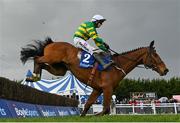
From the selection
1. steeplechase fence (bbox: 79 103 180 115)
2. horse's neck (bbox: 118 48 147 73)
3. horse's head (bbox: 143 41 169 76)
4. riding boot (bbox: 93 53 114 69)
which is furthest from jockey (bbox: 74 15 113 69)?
steeplechase fence (bbox: 79 103 180 115)

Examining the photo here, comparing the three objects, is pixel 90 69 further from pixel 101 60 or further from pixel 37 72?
pixel 37 72

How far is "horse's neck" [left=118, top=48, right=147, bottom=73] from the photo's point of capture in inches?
459

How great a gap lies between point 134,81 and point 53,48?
72.6 metres

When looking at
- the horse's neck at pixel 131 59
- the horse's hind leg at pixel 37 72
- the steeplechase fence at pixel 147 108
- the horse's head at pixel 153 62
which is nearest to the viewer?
the horse's hind leg at pixel 37 72

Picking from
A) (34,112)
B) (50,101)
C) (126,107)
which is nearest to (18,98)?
(34,112)

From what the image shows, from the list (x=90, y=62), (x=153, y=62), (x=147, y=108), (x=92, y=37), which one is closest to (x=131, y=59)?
(x=153, y=62)

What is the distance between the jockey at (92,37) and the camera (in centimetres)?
1094

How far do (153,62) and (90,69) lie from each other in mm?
2096

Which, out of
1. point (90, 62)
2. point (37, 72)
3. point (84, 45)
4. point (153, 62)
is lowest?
point (37, 72)

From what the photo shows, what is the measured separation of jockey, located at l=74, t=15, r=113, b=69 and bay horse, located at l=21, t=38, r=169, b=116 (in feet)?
0.80

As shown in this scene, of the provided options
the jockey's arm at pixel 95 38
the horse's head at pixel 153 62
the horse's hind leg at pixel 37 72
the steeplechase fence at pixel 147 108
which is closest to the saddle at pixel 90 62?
the jockey's arm at pixel 95 38

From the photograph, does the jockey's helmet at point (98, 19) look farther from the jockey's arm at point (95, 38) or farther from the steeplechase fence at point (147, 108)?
the steeplechase fence at point (147, 108)

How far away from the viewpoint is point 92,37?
10914 mm

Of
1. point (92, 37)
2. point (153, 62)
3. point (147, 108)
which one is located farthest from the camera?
point (147, 108)
